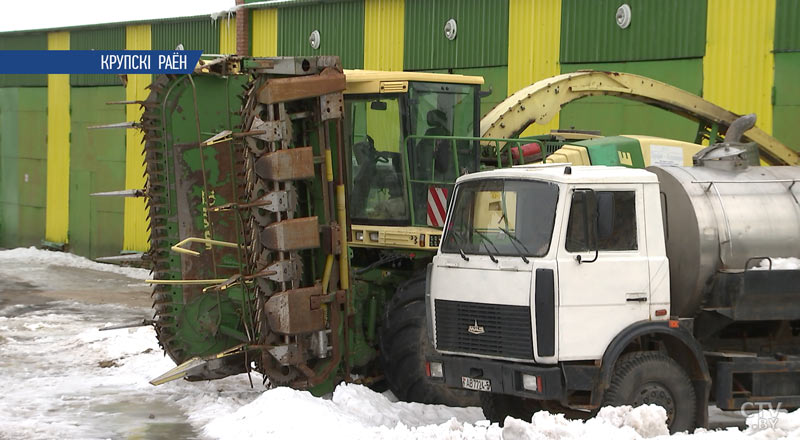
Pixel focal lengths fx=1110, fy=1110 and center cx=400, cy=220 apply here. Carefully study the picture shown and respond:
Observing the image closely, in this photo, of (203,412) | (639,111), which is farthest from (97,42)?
(203,412)

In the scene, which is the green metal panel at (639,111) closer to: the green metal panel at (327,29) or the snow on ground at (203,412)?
the green metal panel at (327,29)

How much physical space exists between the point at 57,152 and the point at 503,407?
904 inches

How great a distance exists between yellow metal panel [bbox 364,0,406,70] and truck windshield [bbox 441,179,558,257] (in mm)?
12327

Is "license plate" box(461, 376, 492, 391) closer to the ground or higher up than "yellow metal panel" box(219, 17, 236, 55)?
closer to the ground

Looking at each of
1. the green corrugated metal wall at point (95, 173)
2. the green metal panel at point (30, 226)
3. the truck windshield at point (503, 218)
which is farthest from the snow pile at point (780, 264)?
the green metal panel at point (30, 226)

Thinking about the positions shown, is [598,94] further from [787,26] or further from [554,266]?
[554,266]

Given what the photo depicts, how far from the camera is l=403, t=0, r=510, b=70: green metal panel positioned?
1995 centimetres

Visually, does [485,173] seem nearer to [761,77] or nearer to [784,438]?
[784,438]

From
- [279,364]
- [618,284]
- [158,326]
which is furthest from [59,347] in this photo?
[618,284]

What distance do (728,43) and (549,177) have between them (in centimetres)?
850

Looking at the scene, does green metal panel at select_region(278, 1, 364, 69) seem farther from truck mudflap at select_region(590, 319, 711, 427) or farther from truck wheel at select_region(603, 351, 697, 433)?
truck wheel at select_region(603, 351, 697, 433)

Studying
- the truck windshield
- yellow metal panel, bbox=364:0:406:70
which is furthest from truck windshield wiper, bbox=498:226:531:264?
yellow metal panel, bbox=364:0:406:70

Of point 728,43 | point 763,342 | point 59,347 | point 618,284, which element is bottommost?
point 59,347

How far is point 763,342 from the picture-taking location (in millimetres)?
10391
